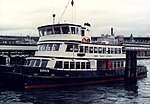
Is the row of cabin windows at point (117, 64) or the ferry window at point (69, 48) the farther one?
the row of cabin windows at point (117, 64)

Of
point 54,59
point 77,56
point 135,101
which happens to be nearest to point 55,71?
point 54,59

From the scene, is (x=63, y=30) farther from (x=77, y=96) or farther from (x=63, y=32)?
(x=77, y=96)

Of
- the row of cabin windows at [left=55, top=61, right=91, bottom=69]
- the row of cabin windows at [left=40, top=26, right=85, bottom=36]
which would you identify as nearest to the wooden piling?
the row of cabin windows at [left=55, top=61, right=91, bottom=69]

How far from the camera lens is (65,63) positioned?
129 ft

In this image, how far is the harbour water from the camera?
30.8 m

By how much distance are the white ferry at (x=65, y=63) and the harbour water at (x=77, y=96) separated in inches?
55.0

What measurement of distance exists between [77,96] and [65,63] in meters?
6.87

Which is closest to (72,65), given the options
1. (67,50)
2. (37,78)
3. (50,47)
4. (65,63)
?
(65,63)

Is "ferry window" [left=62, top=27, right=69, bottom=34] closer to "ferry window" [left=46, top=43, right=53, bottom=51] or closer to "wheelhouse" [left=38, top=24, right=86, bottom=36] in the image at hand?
"wheelhouse" [left=38, top=24, right=86, bottom=36]

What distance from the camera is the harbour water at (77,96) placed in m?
30.8

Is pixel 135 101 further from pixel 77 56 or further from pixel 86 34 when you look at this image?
pixel 86 34

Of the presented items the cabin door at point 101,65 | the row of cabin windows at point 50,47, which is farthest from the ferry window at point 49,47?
the cabin door at point 101,65

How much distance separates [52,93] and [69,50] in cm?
764

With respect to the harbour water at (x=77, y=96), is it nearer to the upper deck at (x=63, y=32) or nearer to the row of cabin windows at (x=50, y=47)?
the row of cabin windows at (x=50, y=47)
